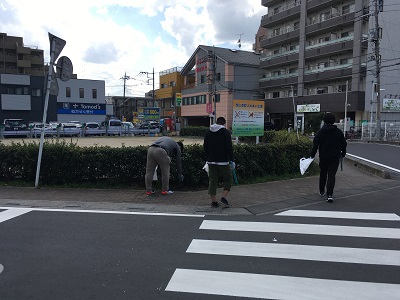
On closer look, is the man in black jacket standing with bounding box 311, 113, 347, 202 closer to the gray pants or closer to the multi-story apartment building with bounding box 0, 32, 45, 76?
the gray pants

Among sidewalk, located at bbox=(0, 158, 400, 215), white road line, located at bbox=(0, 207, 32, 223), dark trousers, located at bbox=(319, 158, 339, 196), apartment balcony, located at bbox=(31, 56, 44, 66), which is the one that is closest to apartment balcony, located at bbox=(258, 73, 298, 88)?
sidewalk, located at bbox=(0, 158, 400, 215)

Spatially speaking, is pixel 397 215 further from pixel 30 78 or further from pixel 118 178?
pixel 30 78

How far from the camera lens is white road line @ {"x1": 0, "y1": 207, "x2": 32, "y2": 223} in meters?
5.90

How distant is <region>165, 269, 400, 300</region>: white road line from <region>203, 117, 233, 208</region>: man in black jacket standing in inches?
115

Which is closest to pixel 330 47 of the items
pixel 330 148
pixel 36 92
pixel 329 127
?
pixel 329 127

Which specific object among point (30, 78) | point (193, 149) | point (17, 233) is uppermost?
point (30, 78)

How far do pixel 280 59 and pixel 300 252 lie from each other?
1847 inches

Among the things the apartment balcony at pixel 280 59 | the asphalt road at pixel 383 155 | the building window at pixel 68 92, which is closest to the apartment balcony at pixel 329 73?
the apartment balcony at pixel 280 59

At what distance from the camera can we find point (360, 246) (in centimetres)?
452

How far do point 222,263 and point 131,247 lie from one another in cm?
129

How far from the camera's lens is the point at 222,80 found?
52.0m

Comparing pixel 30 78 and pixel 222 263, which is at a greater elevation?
pixel 30 78

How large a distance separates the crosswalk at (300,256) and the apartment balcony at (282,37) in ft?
145

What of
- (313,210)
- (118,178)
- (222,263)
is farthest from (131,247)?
(118,178)
